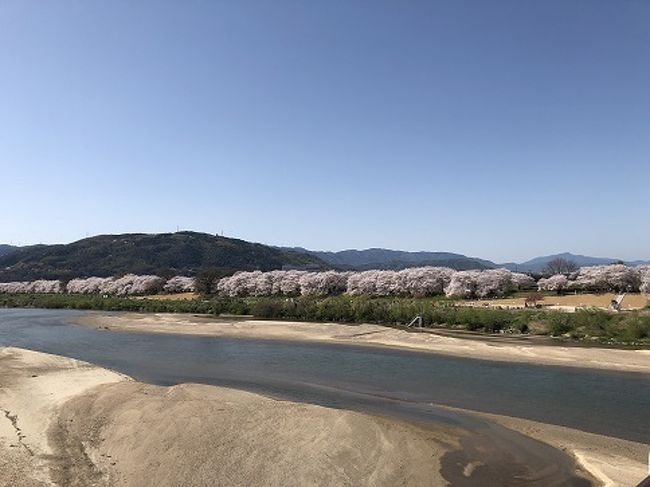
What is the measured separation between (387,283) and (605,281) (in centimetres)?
3437

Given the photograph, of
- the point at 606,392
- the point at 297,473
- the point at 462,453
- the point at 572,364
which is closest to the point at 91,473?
the point at 297,473

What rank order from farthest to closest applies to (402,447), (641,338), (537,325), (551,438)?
(537,325) → (641,338) → (551,438) → (402,447)

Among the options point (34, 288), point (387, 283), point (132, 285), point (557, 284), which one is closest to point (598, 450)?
point (557, 284)

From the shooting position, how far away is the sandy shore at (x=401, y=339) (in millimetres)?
30859

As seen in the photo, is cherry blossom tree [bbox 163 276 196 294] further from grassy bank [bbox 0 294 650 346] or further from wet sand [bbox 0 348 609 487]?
wet sand [bbox 0 348 609 487]

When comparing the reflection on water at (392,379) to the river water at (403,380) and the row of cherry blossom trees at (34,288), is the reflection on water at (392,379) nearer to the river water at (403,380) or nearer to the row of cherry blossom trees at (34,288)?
the river water at (403,380)

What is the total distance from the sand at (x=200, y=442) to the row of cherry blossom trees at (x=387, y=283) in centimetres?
6151

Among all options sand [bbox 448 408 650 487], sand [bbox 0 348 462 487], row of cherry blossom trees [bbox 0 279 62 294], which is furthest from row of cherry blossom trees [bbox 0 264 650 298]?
sand [bbox 0 348 462 487]

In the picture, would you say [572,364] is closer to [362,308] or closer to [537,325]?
[537,325]

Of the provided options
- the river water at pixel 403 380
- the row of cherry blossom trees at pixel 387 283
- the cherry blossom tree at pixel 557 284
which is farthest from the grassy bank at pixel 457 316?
the cherry blossom tree at pixel 557 284

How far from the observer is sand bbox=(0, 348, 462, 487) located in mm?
12773

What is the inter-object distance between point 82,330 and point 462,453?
49.2 metres

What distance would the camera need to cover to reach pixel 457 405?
2150cm

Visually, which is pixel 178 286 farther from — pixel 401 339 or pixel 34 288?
pixel 401 339
